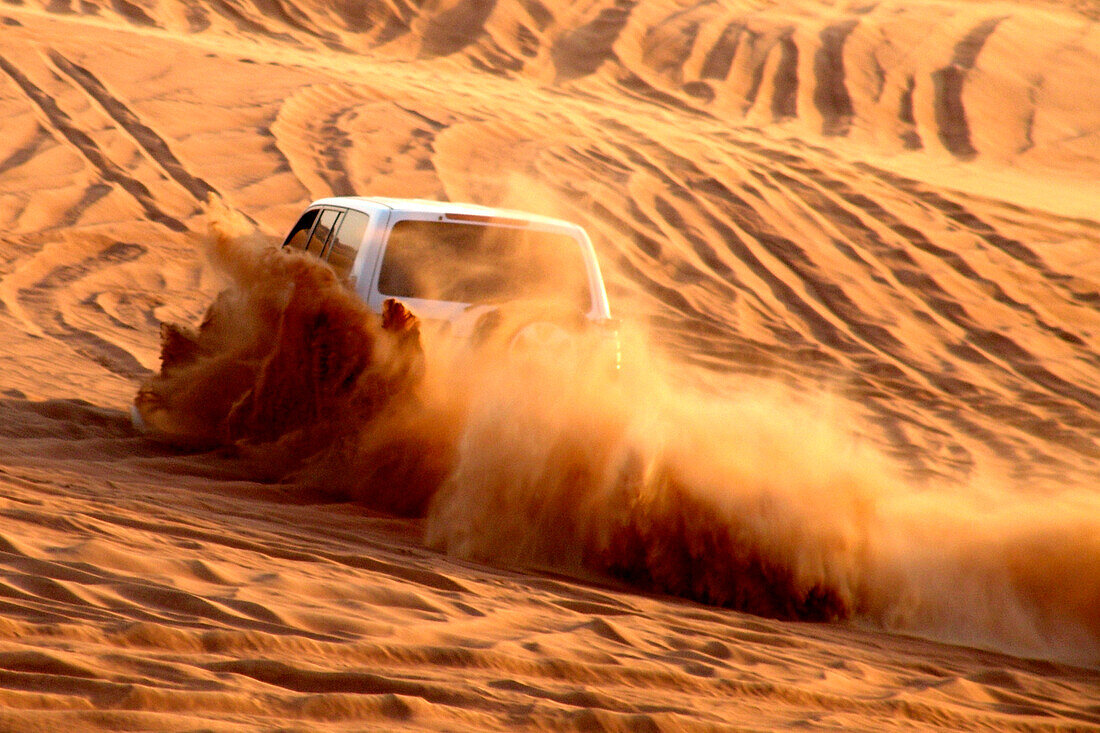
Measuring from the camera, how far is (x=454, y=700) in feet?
10.1

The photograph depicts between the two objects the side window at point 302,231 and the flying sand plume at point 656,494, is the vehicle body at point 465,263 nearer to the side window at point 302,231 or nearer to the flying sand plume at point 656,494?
the flying sand plume at point 656,494

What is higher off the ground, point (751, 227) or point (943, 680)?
point (751, 227)

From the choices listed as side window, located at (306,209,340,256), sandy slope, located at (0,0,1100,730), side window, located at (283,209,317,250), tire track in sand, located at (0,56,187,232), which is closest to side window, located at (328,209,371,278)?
side window, located at (306,209,340,256)

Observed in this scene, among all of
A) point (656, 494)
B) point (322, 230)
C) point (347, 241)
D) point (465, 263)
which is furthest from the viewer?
point (322, 230)

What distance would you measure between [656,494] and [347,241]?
221 centimetres

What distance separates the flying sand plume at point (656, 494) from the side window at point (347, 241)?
246 millimetres

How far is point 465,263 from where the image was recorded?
594 centimetres

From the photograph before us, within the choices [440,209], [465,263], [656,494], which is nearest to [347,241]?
[440,209]

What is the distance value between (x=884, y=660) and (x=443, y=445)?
90.7 inches

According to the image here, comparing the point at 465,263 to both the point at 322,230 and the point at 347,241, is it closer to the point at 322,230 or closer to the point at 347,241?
the point at 347,241

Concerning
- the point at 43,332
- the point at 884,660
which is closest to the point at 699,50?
the point at 43,332

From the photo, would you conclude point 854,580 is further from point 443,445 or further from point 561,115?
point 561,115

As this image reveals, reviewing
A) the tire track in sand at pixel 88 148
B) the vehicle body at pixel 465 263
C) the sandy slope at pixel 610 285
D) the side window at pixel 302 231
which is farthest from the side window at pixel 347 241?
the tire track in sand at pixel 88 148

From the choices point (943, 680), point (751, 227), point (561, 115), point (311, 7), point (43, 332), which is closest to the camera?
point (943, 680)
